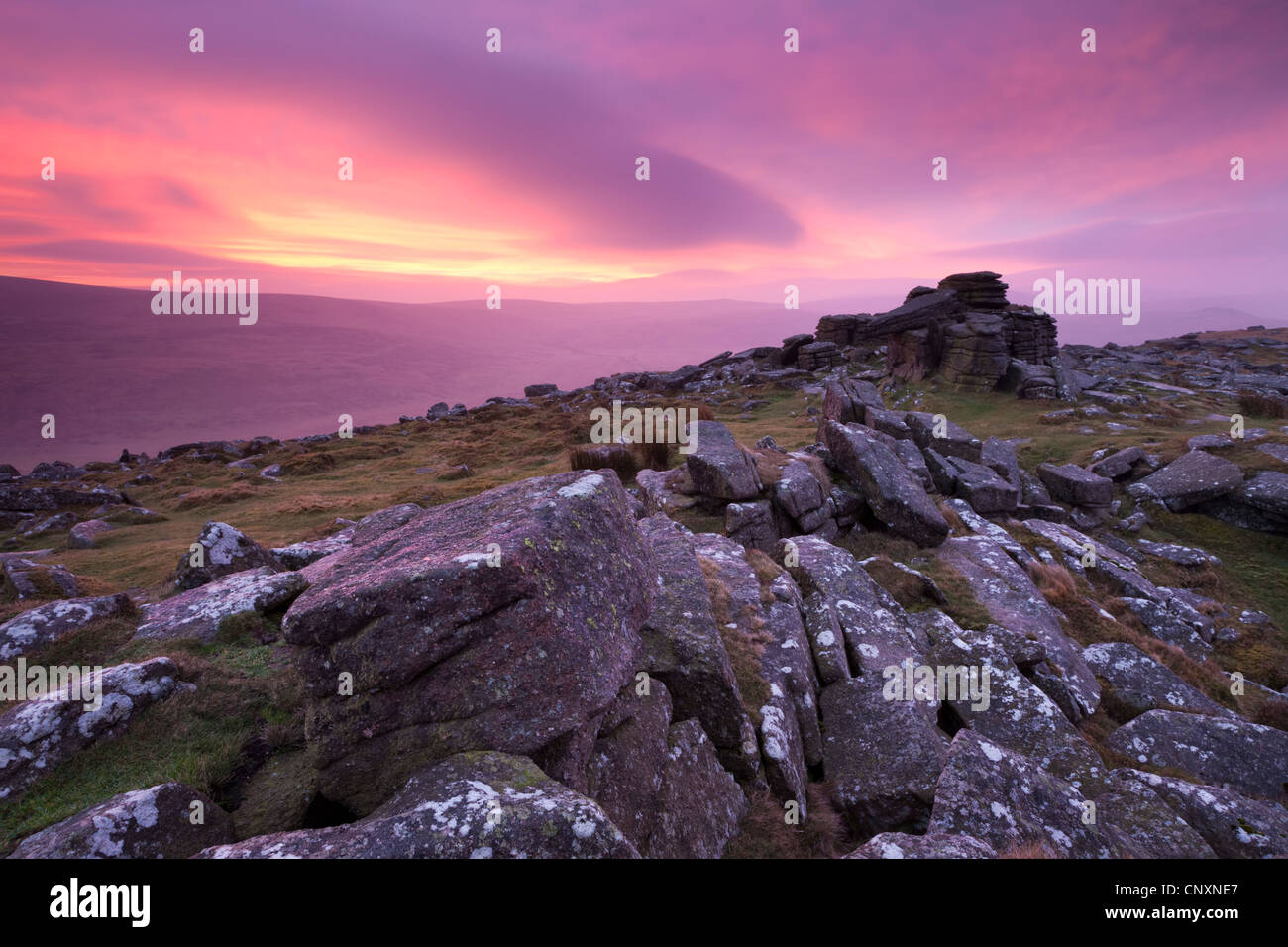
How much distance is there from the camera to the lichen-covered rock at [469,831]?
3473mm

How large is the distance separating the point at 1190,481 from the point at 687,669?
77.6 feet

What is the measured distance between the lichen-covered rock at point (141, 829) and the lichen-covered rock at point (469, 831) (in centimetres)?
99

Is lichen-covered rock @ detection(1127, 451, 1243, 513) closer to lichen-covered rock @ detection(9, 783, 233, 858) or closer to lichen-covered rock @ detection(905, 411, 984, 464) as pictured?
lichen-covered rock @ detection(905, 411, 984, 464)

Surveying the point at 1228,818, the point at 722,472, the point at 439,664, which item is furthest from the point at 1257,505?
the point at 439,664

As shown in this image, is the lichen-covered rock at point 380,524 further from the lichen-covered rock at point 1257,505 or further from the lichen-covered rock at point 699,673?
the lichen-covered rock at point 1257,505

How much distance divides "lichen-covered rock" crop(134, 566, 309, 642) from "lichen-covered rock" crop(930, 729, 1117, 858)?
8520mm

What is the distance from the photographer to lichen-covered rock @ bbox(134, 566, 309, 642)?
6.88 m

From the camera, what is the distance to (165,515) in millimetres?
22453

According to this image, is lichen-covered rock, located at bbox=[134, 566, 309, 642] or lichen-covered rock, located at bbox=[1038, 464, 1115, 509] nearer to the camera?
lichen-covered rock, located at bbox=[134, 566, 309, 642]

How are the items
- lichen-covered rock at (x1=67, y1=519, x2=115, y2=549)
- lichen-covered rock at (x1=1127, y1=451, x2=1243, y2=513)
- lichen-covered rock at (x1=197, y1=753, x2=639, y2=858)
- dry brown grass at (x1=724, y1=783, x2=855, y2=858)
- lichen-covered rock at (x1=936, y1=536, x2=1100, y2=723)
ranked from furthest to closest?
lichen-covered rock at (x1=1127, y1=451, x2=1243, y2=513), lichen-covered rock at (x1=67, y1=519, x2=115, y2=549), lichen-covered rock at (x1=936, y1=536, x2=1100, y2=723), dry brown grass at (x1=724, y1=783, x2=855, y2=858), lichen-covered rock at (x1=197, y1=753, x2=639, y2=858)

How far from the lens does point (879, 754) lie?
7293 millimetres

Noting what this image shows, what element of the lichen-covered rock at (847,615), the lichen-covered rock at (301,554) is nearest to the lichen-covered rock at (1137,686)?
the lichen-covered rock at (847,615)

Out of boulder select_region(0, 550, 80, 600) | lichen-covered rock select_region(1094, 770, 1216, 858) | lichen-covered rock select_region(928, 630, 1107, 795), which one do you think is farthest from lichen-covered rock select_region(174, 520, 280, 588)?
lichen-covered rock select_region(1094, 770, 1216, 858)
